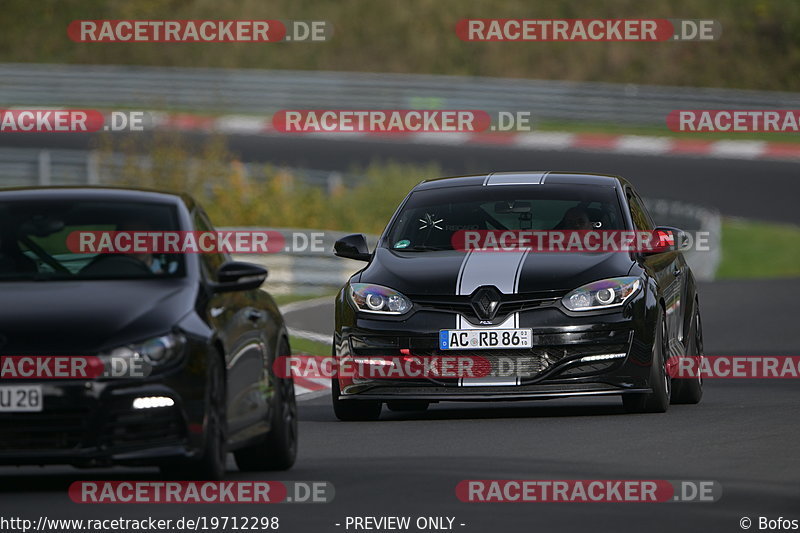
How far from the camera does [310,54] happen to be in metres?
54.3

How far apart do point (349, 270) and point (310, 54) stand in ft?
100

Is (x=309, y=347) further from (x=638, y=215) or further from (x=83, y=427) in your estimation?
→ (x=83, y=427)

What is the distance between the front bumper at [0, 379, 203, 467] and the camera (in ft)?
28.0

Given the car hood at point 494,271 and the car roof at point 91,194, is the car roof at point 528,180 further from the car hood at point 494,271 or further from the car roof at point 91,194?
the car roof at point 91,194

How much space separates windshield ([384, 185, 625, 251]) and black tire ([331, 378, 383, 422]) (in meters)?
1.08

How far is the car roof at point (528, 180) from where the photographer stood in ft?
45.0

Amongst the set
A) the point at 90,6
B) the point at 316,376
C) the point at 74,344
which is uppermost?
the point at 90,6

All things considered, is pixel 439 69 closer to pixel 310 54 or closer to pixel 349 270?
pixel 310 54

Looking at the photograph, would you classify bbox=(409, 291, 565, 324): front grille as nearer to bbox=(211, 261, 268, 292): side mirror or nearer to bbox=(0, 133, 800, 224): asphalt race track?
bbox=(211, 261, 268, 292): side mirror

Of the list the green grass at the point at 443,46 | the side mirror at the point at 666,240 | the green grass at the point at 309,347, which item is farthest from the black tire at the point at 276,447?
the green grass at the point at 443,46

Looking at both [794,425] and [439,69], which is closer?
[794,425]

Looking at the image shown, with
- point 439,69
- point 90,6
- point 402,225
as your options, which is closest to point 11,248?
point 402,225

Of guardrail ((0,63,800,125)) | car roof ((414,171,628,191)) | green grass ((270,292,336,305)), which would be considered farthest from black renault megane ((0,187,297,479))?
guardrail ((0,63,800,125))

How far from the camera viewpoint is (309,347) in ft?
62.2
